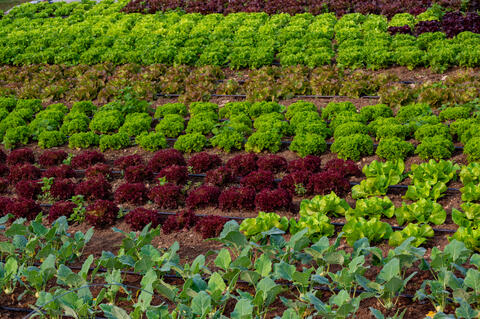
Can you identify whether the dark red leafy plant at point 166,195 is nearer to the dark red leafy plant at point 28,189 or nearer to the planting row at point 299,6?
the dark red leafy plant at point 28,189

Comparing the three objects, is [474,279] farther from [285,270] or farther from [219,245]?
[219,245]

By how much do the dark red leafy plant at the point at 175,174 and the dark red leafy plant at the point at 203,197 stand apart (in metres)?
0.61

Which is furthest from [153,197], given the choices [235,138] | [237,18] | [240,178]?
[237,18]

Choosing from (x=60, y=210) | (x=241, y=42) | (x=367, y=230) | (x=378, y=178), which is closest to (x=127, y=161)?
(x=60, y=210)

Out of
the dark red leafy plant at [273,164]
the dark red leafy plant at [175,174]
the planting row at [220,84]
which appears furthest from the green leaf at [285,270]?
the planting row at [220,84]

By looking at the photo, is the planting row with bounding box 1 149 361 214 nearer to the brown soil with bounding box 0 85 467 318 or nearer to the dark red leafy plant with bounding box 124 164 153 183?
the dark red leafy plant with bounding box 124 164 153 183

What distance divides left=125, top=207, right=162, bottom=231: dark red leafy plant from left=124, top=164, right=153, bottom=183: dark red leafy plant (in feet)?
3.82

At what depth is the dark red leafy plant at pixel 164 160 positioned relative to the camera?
968cm

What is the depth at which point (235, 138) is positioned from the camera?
33.4 feet

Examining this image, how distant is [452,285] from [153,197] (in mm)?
4718

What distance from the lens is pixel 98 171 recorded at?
962cm

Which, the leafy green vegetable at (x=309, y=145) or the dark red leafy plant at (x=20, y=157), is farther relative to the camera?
the dark red leafy plant at (x=20, y=157)

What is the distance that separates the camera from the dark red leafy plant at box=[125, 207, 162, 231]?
26.8 ft

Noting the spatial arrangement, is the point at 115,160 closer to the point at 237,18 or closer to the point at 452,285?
the point at 452,285
